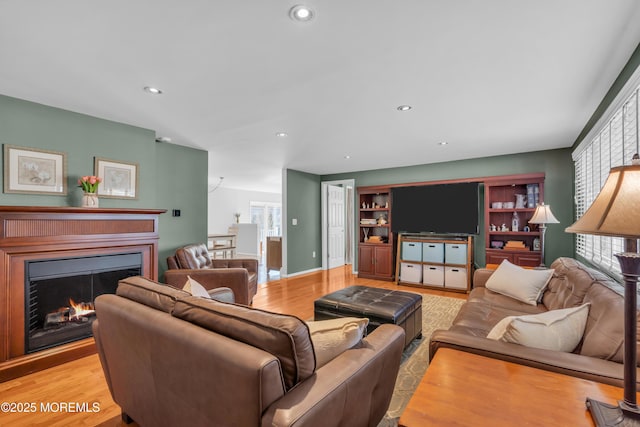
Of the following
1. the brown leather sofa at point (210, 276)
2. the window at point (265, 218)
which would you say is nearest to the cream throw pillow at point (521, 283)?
the brown leather sofa at point (210, 276)

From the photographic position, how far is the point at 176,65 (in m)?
2.10

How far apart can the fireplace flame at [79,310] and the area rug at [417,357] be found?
9.71 ft

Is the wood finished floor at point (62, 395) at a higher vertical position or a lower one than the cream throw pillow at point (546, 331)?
lower

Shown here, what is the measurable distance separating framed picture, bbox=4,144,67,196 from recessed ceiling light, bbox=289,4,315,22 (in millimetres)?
2869

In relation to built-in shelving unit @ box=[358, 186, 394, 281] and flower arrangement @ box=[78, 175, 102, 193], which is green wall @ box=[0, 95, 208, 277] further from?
built-in shelving unit @ box=[358, 186, 394, 281]

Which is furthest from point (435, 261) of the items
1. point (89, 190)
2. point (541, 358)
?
point (89, 190)

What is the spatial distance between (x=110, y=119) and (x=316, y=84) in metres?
2.48

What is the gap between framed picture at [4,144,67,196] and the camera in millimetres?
2654

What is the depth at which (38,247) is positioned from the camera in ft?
8.14

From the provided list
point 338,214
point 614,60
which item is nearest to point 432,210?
point 338,214

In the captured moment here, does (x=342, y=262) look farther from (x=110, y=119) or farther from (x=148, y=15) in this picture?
(x=148, y=15)

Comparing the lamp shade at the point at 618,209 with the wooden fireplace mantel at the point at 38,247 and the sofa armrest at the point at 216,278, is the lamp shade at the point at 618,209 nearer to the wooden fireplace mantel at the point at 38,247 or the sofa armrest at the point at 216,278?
the sofa armrest at the point at 216,278

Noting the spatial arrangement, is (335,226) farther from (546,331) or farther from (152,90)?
(546,331)

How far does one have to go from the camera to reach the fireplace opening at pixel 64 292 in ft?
8.28
